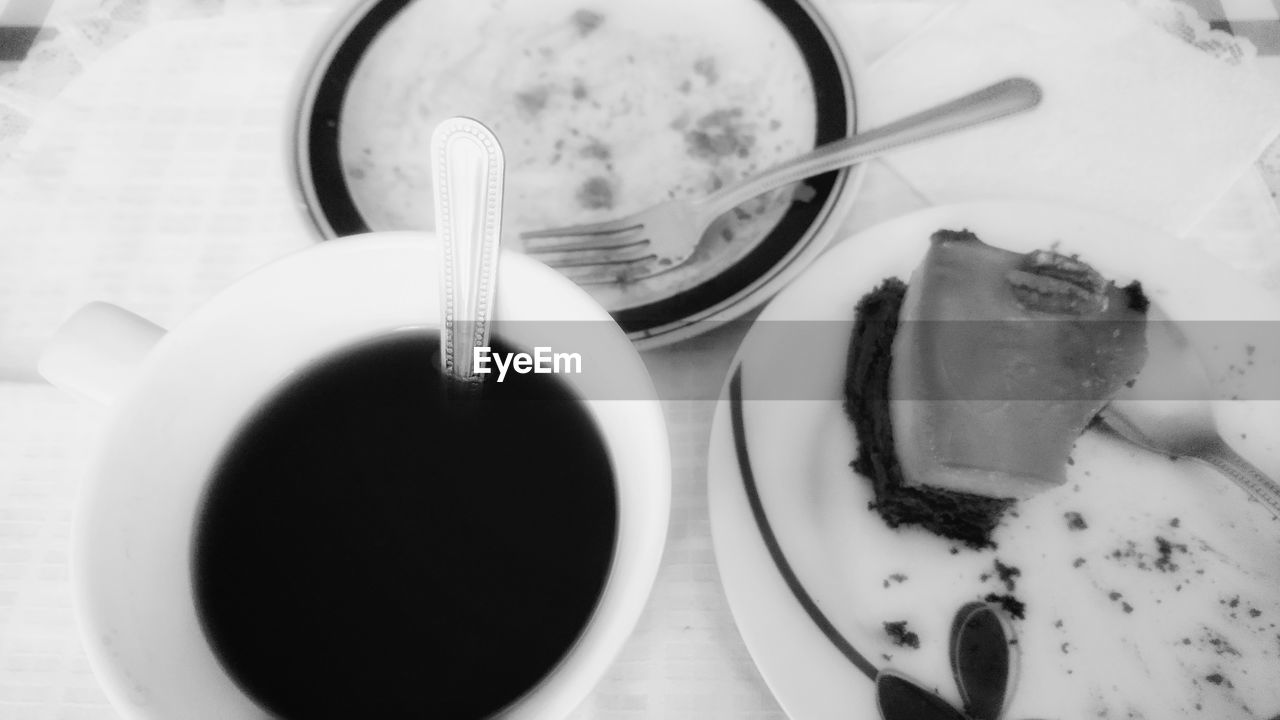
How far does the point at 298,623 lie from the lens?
0.54 meters

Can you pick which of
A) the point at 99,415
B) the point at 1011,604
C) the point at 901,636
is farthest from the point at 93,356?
the point at 1011,604

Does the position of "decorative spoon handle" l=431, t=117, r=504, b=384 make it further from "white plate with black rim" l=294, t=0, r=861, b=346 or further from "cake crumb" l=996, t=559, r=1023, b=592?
"cake crumb" l=996, t=559, r=1023, b=592

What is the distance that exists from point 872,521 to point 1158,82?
2.34ft

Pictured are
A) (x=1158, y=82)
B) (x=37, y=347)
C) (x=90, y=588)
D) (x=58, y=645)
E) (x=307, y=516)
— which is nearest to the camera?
(x=90, y=588)

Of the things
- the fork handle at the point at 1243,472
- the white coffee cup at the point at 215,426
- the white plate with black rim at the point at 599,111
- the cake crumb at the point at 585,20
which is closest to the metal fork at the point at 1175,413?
the fork handle at the point at 1243,472

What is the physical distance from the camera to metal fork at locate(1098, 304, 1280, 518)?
0.76 m

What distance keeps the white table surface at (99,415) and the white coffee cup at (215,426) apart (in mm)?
213

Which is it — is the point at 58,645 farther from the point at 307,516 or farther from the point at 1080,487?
the point at 1080,487

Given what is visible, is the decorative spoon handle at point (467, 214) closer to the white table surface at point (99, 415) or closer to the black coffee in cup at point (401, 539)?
the black coffee in cup at point (401, 539)

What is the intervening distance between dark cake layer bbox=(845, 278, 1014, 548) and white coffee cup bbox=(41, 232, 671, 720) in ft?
1.09

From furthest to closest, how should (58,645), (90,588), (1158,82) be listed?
(1158,82) → (58,645) → (90,588)

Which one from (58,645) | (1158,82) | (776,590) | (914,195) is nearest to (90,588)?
(58,645)

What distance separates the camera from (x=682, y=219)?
831 mm

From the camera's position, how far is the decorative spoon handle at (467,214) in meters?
0.51
